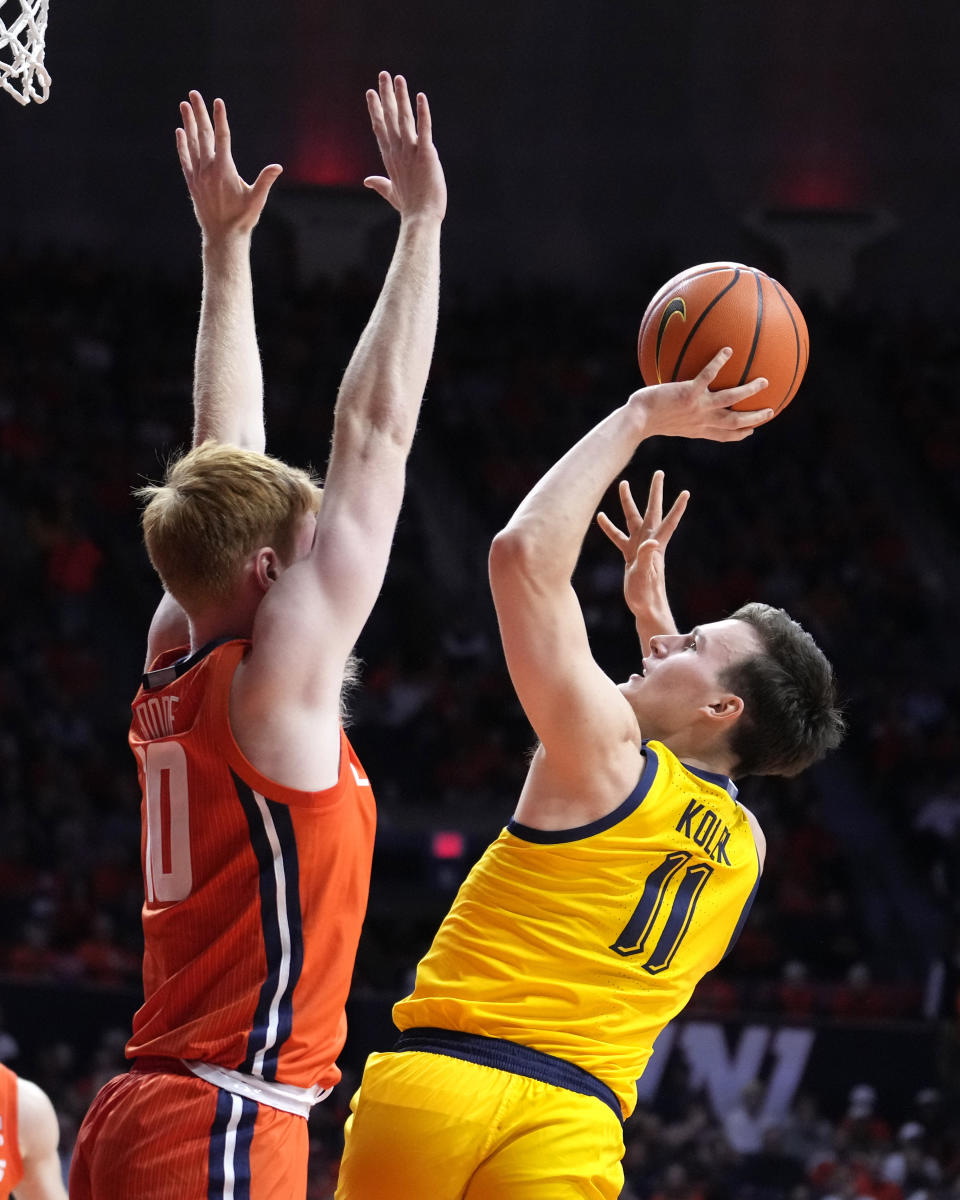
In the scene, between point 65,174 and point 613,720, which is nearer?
point 613,720

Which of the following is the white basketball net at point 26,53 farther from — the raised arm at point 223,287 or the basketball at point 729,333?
the basketball at point 729,333

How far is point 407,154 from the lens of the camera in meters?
2.71

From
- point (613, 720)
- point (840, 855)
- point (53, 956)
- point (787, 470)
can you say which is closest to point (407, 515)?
point (787, 470)

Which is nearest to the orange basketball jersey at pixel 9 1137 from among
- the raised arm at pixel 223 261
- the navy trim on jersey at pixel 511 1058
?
the navy trim on jersey at pixel 511 1058

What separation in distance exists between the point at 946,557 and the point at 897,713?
2.67 meters

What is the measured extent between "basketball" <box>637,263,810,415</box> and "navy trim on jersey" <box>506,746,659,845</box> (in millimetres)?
864

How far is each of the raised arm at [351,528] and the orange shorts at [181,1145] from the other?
514 mm

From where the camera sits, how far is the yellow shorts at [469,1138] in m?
2.63

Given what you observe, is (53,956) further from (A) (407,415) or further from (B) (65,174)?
(B) (65,174)

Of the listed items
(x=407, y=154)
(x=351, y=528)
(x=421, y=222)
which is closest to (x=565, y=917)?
(x=351, y=528)

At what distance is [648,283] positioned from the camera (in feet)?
56.9

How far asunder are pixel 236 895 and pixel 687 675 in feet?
3.73

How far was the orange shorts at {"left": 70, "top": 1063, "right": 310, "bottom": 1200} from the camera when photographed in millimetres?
2271

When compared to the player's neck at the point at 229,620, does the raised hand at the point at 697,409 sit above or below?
above
